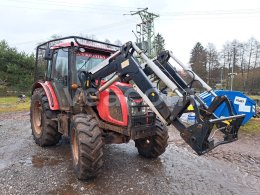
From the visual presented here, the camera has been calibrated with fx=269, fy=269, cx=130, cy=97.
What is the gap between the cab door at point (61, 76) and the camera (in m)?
5.52

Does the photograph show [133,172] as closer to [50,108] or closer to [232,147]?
[50,108]

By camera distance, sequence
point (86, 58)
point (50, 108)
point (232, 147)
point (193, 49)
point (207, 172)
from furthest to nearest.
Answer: point (193, 49) → point (232, 147) → point (50, 108) → point (86, 58) → point (207, 172)

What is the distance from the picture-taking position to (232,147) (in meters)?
6.84

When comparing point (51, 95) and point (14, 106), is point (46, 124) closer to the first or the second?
point (51, 95)

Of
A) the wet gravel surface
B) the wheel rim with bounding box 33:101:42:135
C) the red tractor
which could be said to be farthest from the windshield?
the wheel rim with bounding box 33:101:42:135

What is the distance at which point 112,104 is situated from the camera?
4.71 m

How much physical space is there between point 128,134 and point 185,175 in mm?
1259

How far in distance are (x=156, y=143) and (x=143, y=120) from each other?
0.86 meters

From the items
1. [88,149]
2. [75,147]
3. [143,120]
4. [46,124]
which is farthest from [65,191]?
[46,124]

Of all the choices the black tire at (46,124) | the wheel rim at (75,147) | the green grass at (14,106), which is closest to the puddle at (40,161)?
the black tire at (46,124)

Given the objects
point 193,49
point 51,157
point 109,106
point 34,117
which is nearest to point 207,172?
point 109,106

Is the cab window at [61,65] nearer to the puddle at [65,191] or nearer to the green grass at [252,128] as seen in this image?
the puddle at [65,191]

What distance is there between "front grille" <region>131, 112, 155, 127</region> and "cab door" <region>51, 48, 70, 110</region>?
1.68 metres

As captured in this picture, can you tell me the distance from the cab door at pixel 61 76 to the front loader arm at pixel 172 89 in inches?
23.3
